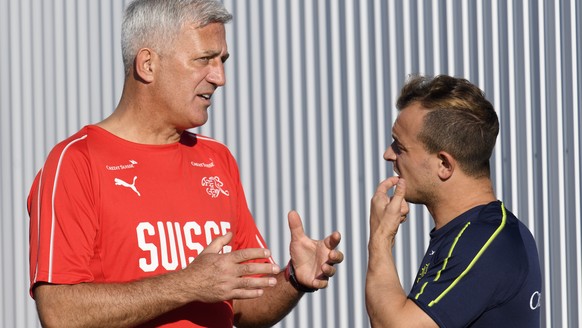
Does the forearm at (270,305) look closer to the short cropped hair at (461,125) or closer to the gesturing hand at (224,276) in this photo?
the gesturing hand at (224,276)

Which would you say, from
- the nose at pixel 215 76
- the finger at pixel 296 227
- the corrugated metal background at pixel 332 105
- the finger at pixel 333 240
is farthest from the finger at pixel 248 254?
the corrugated metal background at pixel 332 105

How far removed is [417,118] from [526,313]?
75cm

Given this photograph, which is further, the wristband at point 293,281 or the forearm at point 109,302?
the wristband at point 293,281

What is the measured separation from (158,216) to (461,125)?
41.2 inches

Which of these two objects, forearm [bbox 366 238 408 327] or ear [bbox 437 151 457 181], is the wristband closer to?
forearm [bbox 366 238 408 327]

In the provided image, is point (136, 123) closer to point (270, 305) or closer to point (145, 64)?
point (145, 64)

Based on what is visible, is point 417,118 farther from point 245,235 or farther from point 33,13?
point 33,13

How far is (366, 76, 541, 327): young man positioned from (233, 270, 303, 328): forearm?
1.19ft

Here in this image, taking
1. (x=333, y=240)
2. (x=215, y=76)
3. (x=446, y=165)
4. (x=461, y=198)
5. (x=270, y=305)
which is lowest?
(x=270, y=305)

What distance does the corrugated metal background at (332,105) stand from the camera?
201 inches

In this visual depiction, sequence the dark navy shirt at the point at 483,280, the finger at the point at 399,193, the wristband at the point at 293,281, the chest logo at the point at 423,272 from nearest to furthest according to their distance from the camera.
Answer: the dark navy shirt at the point at 483,280
the chest logo at the point at 423,272
the finger at the point at 399,193
the wristband at the point at 293,281

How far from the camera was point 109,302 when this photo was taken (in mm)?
3035

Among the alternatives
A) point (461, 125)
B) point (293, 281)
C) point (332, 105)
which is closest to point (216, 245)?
point (293, 281)

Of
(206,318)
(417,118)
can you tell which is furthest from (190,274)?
(417,118)
